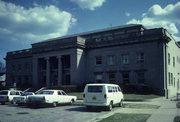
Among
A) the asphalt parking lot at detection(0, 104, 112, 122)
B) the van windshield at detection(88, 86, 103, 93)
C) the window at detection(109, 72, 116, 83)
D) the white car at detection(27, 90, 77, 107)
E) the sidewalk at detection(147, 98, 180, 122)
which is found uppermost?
the window at detection(109, 72, 116, 83)

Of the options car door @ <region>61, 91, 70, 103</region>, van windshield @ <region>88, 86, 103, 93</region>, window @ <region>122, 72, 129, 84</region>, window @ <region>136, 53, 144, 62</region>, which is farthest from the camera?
window @ <region>122, 72, 129, 84</region>

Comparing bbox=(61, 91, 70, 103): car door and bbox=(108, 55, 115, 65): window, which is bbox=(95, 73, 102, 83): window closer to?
bbox=(108, 55, 115, 65): window

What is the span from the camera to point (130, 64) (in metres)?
39.2

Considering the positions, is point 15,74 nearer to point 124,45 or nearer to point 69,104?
point 124,45

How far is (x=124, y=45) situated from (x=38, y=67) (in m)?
19.6

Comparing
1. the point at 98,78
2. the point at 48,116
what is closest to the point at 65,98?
the point at 48,116

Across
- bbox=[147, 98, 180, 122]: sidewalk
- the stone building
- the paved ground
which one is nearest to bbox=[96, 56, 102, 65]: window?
the stone building

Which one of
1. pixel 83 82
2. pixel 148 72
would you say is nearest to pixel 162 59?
pixel 148 72

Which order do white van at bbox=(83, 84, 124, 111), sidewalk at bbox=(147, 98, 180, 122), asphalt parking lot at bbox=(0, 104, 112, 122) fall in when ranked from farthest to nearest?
white van at bbox=(83, 84, 124, 111) < asphalt parking lot at bbox=(0, 104, 112, 122) < sidewalk at bbox=(147, 98, 180, 122)

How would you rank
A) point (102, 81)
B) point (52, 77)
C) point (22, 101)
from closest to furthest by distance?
point (22, 101)
point (102, 81)
point (52, 77)

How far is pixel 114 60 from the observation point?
1618 inches

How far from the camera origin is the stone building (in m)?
36.5

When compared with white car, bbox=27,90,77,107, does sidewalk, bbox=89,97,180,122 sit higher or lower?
lower

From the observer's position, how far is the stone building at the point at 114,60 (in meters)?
36.5
